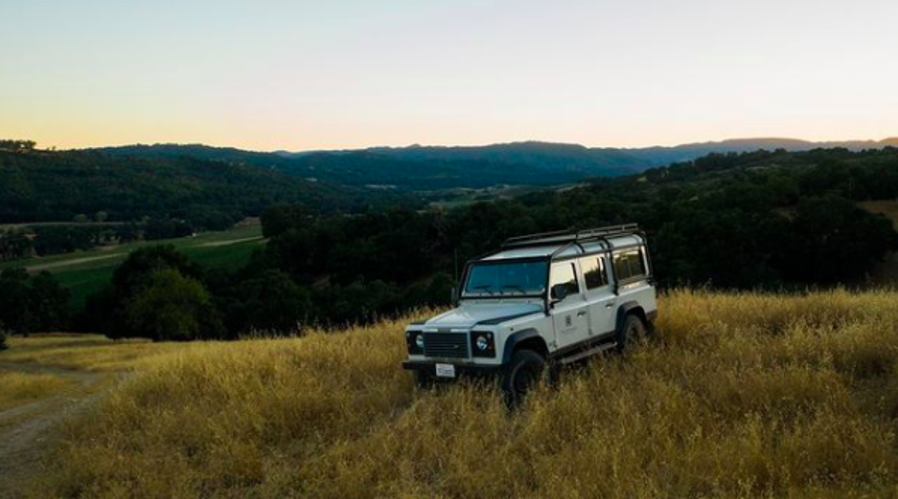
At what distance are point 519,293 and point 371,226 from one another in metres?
81.1

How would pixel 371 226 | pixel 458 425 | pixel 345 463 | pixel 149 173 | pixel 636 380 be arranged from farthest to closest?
pixel 149 173 → pixel 371 226 → pixel 636 380 → pixel 458 425 → pixel 345 463

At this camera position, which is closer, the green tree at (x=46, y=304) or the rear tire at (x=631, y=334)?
the rear tire at (x=631, y=334)

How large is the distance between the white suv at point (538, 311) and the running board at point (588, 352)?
15mm

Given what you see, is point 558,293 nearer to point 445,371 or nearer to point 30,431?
point 445,371

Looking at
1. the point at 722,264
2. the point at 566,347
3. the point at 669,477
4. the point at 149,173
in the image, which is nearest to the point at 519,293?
the point at 566,347

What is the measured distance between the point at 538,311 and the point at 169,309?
45673 mm

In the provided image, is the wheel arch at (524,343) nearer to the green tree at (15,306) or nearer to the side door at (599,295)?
the side door at (599,295)

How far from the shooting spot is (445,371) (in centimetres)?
834

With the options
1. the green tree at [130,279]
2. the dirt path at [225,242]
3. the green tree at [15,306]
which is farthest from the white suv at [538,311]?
the dirt path at [225,242]

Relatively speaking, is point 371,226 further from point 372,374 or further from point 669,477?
point 669,477

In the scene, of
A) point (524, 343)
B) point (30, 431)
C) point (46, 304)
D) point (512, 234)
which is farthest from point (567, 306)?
point (46, 304)

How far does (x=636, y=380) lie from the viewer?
8383 millimetres

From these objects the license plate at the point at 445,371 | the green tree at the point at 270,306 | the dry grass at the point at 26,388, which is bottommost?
the green tree at the point at 270,306

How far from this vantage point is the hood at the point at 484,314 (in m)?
8.22
